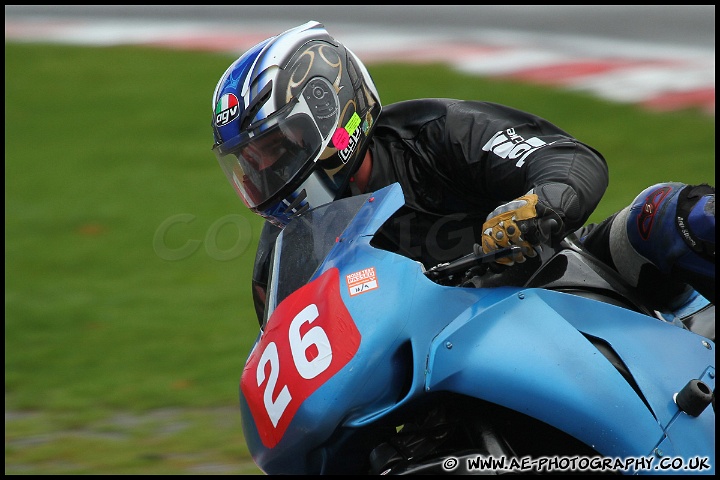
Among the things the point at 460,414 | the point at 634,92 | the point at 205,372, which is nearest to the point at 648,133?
the point at 634,92

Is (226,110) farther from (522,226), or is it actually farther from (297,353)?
(522,226)

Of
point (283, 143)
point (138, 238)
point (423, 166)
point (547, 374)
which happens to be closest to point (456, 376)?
point (547, 374)

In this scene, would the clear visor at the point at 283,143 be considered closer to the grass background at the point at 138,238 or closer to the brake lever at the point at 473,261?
the grass background at the point at 138,238

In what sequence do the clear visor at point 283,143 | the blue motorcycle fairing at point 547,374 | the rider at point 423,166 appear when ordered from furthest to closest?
the clear visor at point 283,143 < the rider at point 423,166 < the blue motorcycle fairing at point 547,374

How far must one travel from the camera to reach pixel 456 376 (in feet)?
8.52

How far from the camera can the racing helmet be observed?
318cm

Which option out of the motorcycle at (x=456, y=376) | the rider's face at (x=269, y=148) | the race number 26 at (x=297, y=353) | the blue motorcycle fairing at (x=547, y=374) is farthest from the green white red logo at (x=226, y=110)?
the blue motorcycle fairing at (x=547, y=374)

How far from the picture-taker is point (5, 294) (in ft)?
22.9

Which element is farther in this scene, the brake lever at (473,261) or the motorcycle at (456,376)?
the brake lever at (473,261)

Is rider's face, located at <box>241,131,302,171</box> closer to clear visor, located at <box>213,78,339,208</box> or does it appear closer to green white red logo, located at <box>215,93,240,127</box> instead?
clear visor, located at <box>213,78,339,208</box>

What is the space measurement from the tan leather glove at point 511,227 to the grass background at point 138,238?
2.38ft

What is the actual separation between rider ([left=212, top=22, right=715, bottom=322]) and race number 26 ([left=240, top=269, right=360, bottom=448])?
0.53 meters

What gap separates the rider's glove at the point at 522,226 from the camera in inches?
106

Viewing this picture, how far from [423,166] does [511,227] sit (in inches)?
35.4
